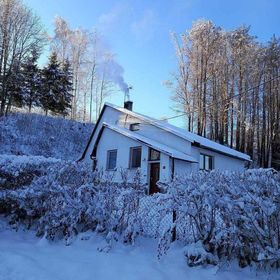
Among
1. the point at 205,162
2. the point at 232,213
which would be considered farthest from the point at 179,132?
the point at 232,213

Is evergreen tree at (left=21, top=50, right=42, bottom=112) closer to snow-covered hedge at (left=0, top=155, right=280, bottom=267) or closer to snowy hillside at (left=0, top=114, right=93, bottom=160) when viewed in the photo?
snowy hillside at (left=0, top=114, right=93, bottom=160)

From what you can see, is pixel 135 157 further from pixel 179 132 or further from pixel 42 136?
pixel 42 136

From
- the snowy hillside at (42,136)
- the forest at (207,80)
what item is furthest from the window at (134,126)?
the forest at (207,80)

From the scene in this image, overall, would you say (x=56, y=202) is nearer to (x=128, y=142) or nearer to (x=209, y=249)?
(x=209, y=249)

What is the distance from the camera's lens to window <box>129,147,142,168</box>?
60.0 ft

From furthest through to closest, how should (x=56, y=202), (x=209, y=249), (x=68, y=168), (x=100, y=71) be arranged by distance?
(x=100, y=71) < (x=68, y=168) < (x=56, y=202) < (x=209, y=249)

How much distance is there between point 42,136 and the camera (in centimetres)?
2586

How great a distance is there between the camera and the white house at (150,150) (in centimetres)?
1694

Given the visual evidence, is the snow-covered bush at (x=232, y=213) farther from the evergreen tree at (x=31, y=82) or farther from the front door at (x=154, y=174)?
the evergreen tree at (x=31, y=82)

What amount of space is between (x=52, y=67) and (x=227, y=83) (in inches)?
608

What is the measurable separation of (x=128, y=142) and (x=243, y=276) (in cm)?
1424

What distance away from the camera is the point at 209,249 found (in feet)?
17.4

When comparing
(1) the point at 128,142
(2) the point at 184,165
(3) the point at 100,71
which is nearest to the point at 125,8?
(1) the point at 128,142

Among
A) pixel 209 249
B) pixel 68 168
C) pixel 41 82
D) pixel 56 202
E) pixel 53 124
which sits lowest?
pixel 209 249
